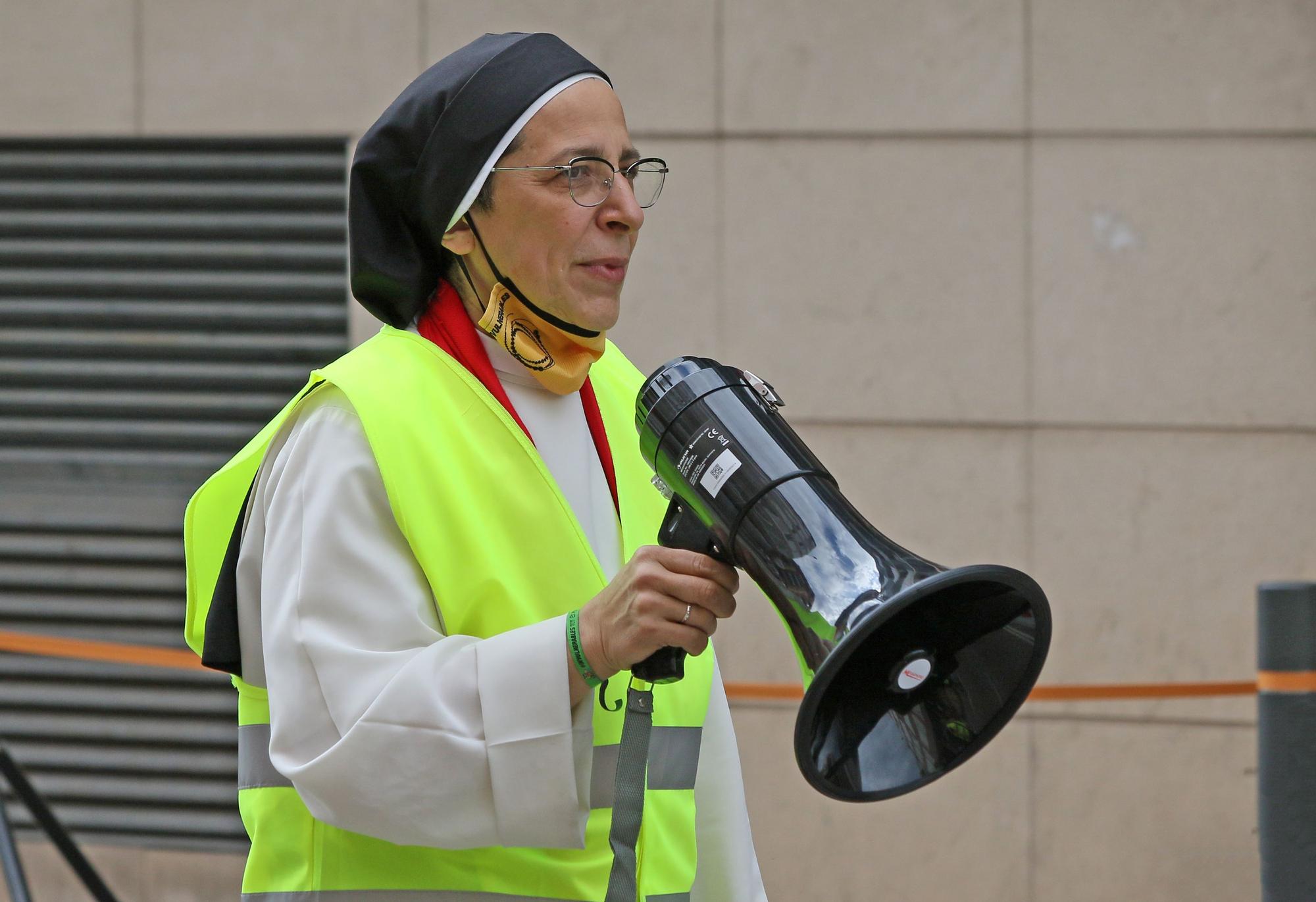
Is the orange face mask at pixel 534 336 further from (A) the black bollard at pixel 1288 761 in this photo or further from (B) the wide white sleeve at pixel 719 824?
(A) the black bollard at pixel 1288 761

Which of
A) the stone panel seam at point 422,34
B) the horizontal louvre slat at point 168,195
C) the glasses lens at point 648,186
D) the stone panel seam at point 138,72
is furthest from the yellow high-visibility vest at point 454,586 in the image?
the stone panel seam at point 138,72

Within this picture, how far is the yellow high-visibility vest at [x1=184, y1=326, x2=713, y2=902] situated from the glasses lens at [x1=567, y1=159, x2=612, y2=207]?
0.30 meters

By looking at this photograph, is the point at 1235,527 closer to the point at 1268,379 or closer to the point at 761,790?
the point at 1268,379

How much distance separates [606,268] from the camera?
Answer: 2104mm

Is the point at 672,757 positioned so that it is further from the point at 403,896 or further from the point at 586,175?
the point at 586,175

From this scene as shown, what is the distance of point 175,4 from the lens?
5.64 metres

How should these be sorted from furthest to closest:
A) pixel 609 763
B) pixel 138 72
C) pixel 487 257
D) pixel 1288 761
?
pixel 138 72, pixel 1288 761, pixel 487 257, pixel 609 763

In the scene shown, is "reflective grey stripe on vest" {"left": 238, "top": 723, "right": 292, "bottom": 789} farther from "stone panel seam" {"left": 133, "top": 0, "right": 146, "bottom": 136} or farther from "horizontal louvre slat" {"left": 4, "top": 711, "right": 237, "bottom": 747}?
"stone panel seam" {"left": 133, "top": 0, "right": 146, "bottom": 136}

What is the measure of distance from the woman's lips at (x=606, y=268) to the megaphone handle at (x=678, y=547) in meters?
0.43

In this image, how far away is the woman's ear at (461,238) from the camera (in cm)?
212

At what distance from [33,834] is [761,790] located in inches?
115

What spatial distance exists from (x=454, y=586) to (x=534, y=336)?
1.42 feet

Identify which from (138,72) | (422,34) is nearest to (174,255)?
(138,72)

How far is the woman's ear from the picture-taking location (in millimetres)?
2119
